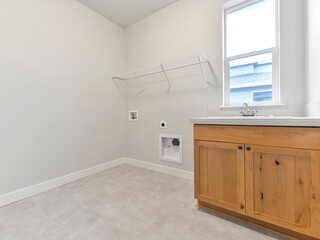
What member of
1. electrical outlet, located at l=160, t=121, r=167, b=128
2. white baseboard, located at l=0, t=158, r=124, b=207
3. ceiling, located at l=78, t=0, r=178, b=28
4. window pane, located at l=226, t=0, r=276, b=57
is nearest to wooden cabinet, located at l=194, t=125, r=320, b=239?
electrical outlet, located at l=160, t=121, r=167, b=128

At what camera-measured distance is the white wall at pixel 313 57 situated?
1168mm

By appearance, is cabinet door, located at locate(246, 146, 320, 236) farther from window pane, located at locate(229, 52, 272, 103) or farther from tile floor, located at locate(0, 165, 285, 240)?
window pane, located at locate(229, 52, 272, 103)

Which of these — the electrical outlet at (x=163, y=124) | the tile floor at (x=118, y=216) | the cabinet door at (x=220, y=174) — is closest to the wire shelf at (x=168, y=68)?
the electrical outlet at (x=163, y=124)

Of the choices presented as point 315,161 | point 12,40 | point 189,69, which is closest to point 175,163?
point 189,69

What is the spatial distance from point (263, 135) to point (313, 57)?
843mm

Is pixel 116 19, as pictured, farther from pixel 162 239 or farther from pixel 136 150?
pixel 162 239

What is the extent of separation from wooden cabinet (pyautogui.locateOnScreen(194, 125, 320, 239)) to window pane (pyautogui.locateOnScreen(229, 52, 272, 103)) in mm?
734

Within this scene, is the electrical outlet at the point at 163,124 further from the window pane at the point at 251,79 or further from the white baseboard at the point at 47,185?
the white baseboard at the point at 47,185

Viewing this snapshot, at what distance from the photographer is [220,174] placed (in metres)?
1.25

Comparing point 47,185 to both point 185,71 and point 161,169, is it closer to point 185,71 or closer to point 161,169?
point 161,169

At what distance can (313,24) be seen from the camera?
1.25 meters

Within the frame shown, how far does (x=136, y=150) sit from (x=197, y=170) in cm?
147

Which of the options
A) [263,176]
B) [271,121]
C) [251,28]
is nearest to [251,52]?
[251,28]

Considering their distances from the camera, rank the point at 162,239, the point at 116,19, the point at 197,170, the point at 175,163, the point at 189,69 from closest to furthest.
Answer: the point at 162,239, the point at 197,170, the point at 189,69, the point at 175,163, the point at 116,19
